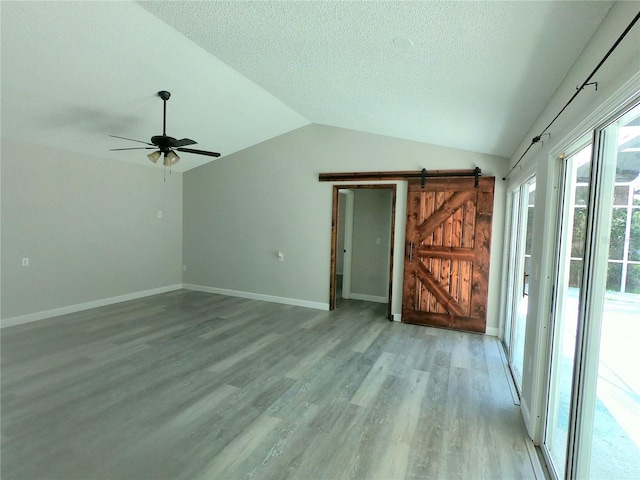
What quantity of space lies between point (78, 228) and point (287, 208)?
3.26m

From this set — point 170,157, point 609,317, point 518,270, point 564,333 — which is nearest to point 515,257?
point 518,270

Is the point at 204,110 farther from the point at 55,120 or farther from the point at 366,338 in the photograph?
the point at 366,338

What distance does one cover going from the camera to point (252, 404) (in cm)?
253

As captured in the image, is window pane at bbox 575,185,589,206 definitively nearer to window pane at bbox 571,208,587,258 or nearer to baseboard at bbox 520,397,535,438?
window pane at bbox 571,208,587,258

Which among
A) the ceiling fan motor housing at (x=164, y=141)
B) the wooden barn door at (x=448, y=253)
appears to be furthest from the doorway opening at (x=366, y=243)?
the ceiling fan motor housing at (x=164, y=141)

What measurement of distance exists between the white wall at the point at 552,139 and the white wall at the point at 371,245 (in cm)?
309

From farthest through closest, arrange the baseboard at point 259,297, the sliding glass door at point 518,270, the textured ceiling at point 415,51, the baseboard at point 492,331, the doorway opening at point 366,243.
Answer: the doorway opening at point 366,243
the baseboard at point 259,297
the baseboard at point 492,331
the sliding glass door at point 518,270
the textured ceiling at point 415,51

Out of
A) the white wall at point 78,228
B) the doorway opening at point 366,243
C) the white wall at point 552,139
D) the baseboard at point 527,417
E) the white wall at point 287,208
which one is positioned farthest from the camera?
the doorway opening at point 366,243

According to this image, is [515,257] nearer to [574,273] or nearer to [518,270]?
[518,270]

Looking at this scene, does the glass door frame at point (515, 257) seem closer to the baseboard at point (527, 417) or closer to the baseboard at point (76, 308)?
the baseboard at point (527, 417)

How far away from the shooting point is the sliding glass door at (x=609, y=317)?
4.10 ft

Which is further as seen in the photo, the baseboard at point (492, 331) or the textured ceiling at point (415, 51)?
the baseboard at point (492, 331)

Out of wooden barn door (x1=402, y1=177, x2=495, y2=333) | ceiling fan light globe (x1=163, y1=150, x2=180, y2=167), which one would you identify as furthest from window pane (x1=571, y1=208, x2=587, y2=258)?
ceiling fan light globe (x1=163, y1=150, x2=180, y2=167)

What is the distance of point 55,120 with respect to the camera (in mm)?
3785
